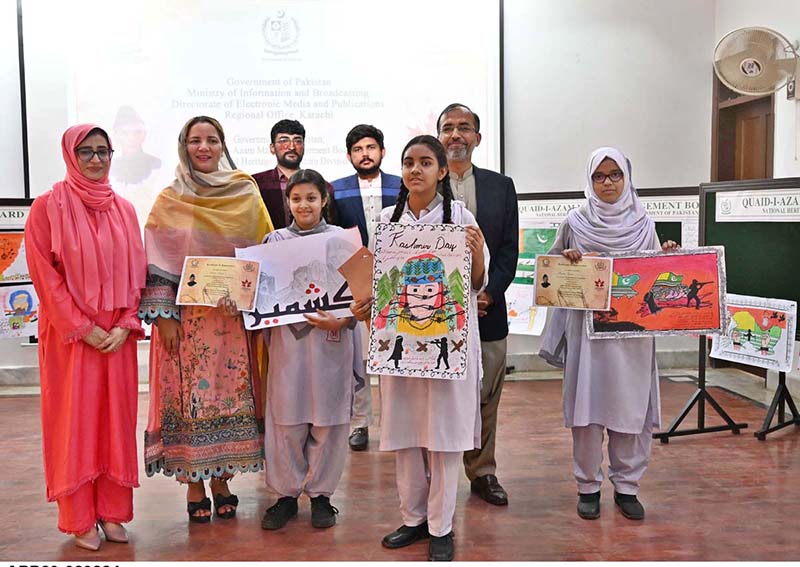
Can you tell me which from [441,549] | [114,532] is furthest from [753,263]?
[114,532]

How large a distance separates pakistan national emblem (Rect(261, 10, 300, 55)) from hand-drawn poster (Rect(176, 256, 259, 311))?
3.44m

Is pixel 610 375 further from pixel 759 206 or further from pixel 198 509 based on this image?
pixel 759 206

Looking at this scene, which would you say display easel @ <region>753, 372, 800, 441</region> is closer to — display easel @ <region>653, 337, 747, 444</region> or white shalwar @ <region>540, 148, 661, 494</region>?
display easel @ <region>653, 337, 747, 444</region>

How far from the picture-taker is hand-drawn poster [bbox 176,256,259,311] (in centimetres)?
305

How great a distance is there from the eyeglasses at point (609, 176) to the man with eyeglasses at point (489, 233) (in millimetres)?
392

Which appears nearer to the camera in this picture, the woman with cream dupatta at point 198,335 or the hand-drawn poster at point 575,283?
the woman with cream dupatta at point 198,335

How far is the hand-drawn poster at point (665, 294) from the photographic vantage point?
10.6ft

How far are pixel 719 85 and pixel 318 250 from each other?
14.9 ft

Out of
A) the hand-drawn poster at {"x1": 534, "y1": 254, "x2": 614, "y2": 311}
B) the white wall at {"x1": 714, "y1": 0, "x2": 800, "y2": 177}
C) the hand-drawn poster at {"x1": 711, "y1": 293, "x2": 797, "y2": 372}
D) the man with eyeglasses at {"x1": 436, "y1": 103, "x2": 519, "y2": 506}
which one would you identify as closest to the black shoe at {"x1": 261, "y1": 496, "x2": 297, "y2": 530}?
the man with eyeglasses at {"x1": 436, "y1": 103, "x2": 519, "y2": 506}

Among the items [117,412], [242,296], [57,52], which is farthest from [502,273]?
[57,52]

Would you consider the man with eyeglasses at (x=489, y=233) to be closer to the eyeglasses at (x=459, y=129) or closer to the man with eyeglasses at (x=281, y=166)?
the eyeglasses at (x=459, y=129)

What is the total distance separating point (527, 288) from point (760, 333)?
67.9 inches

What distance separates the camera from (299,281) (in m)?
3.12

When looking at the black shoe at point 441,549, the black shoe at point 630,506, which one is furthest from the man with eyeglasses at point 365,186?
the black shoe at point 630,506
